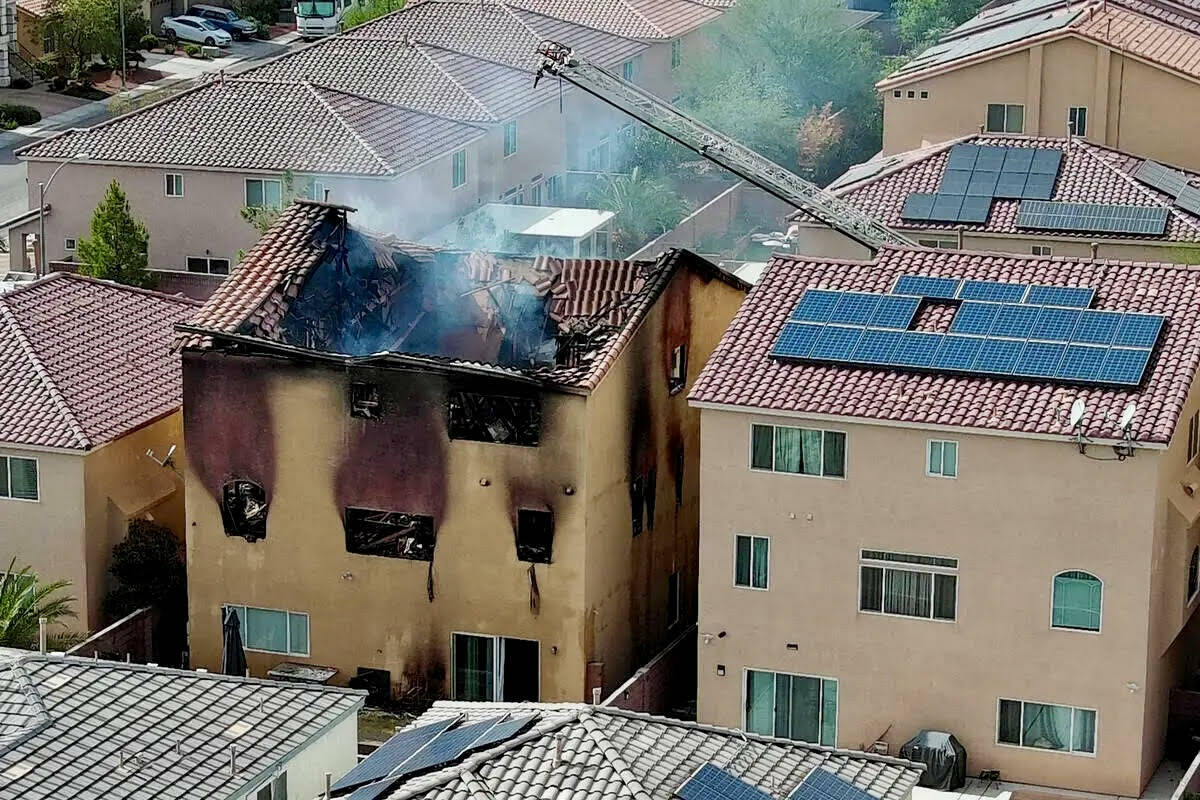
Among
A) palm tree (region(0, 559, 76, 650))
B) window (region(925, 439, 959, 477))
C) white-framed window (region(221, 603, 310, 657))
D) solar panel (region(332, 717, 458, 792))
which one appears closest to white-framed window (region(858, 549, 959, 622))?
window (region(925, 439, 959, 477))

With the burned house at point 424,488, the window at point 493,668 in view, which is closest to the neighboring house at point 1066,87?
the burned house at point 424,488

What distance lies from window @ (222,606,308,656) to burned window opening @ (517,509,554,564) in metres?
4.42

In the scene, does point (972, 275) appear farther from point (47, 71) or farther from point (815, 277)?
point (47, 71)

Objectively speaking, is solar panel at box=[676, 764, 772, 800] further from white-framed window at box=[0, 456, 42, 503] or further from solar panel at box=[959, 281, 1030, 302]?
white-framed window at box=[0, 456, 42, 503]

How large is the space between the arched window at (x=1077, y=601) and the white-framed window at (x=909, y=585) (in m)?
1.63

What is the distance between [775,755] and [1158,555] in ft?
33.4

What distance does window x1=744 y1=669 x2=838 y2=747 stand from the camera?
145 feet

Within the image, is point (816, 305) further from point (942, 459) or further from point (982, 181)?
point (982, 181)

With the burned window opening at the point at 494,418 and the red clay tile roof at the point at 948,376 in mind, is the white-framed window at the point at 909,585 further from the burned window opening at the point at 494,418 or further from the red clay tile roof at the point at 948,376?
the burned window opening at the point at 494,418

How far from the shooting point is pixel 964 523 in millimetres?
42844

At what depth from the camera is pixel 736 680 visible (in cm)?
4469

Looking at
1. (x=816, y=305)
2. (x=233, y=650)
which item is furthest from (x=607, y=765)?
(x=233, y=650)

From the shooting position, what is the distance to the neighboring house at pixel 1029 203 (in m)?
60.0

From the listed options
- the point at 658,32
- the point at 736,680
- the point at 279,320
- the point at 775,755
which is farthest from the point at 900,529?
the point at 658,32
